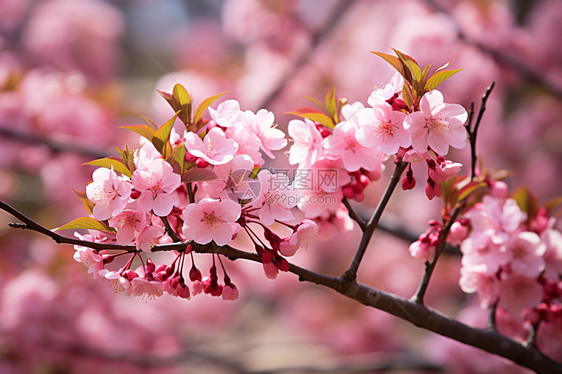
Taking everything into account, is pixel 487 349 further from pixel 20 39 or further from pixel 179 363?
pixel 20 39

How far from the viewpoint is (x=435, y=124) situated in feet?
1.98

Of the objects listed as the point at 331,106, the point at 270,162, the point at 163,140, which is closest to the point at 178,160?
the point at 163,140

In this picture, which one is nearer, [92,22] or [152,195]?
[152,195]

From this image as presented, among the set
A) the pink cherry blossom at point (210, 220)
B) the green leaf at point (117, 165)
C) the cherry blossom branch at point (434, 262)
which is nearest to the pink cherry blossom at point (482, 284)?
the cherry blossom branch at point (434, 262)

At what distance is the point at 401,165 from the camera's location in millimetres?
676

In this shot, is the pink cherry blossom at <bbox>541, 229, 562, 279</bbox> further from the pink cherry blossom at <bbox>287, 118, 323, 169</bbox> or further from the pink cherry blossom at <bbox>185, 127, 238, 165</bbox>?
the pink cherry blossom at <bbox>185, 127, 238, 165</bbox>

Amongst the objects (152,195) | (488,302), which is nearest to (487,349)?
(488,302)

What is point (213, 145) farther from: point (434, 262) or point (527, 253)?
point (527, 253)

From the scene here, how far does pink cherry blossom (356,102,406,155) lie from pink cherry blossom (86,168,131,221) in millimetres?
303

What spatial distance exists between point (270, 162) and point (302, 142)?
0.83m

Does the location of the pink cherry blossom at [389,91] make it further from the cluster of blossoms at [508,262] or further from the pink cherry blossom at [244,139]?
the cluster of blossoms at [508,262]

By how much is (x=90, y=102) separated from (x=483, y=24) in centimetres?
170

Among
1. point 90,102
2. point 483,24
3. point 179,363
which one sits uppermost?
point 483,24

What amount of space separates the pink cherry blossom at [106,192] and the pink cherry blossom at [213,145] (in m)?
0.09
